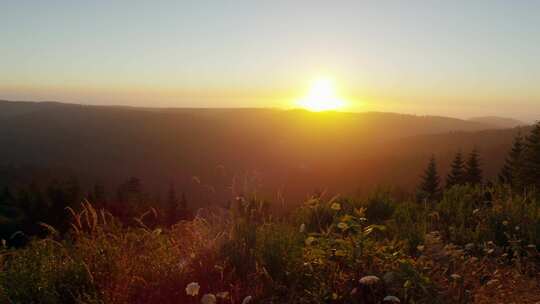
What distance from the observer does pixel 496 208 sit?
5367 mm

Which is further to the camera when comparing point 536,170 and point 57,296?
point 536,170

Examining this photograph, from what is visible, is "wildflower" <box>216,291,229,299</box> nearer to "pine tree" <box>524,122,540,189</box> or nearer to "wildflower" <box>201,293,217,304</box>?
"wildflower" <box>201,293,217,304</box>

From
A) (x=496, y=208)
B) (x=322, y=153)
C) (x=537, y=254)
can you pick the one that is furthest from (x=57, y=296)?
(x=322, y=153)

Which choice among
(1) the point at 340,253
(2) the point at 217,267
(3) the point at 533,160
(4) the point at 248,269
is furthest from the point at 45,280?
(3) the point at 533,160

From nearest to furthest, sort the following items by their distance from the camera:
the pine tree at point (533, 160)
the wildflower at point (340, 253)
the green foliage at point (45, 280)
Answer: the green foliage at point (45, 280)
the wildflower at point (340, 253)
the pine tree at point (533, 160)

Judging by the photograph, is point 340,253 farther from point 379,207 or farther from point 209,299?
point 379,207

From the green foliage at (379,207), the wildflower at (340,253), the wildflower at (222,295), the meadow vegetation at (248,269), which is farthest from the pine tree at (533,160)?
the wildflower at (222,295)

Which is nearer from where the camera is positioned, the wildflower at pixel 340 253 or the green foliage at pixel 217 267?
the green foliage at pixel 217 267

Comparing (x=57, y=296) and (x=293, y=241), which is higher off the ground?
(x=293, y=241)

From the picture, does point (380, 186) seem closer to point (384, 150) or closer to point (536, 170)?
point (536, 170)

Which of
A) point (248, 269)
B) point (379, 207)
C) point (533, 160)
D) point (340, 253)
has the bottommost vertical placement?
point (533, 160)

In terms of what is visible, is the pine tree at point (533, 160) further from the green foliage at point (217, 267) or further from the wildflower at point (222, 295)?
the wildflower at point (222, 295)

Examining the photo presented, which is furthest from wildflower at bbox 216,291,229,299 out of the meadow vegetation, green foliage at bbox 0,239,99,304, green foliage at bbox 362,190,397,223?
green foliage at bbox 362,190,397,223

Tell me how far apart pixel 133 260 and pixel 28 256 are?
89 cm
